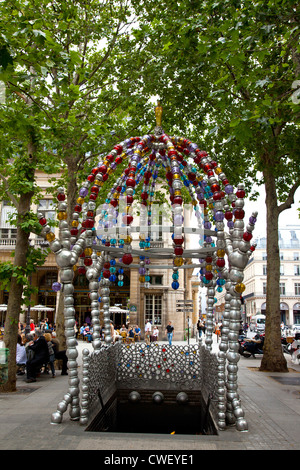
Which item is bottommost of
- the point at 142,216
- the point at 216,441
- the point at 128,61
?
the point at 216,441

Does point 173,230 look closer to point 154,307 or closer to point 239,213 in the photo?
point 239,213

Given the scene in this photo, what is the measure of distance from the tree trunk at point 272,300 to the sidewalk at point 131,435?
14.3 feet

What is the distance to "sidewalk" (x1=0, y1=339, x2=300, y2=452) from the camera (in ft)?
17.8

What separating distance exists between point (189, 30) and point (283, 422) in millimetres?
8678

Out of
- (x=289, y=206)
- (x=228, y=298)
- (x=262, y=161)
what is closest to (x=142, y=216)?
(x=228, y=298)

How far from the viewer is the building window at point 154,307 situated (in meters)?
30.1

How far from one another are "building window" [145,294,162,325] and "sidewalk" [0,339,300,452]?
807 inches

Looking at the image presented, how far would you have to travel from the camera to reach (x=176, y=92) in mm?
13281

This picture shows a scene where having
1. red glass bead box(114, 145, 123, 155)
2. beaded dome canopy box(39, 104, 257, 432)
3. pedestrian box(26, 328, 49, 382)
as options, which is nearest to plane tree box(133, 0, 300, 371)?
beaded dome canopy box(39, 104, 257, 432)

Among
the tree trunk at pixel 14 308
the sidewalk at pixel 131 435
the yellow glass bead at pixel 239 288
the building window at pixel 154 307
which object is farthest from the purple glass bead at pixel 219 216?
the building window at pixel 154 307

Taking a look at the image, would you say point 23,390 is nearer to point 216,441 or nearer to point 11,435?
point 11,435

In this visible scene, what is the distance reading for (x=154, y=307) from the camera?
30.1 m

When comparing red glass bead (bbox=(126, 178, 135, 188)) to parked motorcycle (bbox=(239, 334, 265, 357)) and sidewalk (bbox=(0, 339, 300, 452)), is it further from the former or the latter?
parked motorcycle (bbox=(239, 334, 265, 357))

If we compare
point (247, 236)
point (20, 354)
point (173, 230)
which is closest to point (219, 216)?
point (247, 236)
